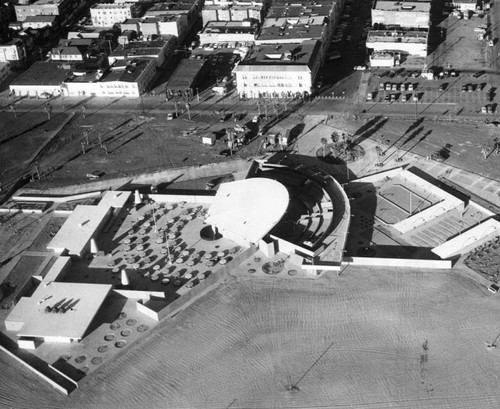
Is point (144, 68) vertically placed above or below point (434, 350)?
above

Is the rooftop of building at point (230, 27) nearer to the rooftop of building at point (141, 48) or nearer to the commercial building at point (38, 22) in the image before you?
the rooftop of building at point (141, 48)

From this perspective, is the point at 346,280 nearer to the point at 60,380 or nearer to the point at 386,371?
the point at 386,371

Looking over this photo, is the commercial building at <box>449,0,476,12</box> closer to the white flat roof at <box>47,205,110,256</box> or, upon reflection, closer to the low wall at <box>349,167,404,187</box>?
the low wall at <box>349,167,404,187</box>

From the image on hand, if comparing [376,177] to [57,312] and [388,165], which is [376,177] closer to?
[388,165]

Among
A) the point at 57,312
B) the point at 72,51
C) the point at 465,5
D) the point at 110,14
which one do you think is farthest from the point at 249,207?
the point at 465,5

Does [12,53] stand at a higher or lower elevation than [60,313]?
higher

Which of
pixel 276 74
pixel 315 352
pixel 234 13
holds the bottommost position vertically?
pixel 315 352

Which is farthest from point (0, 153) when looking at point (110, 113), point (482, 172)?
point (482, 172)
